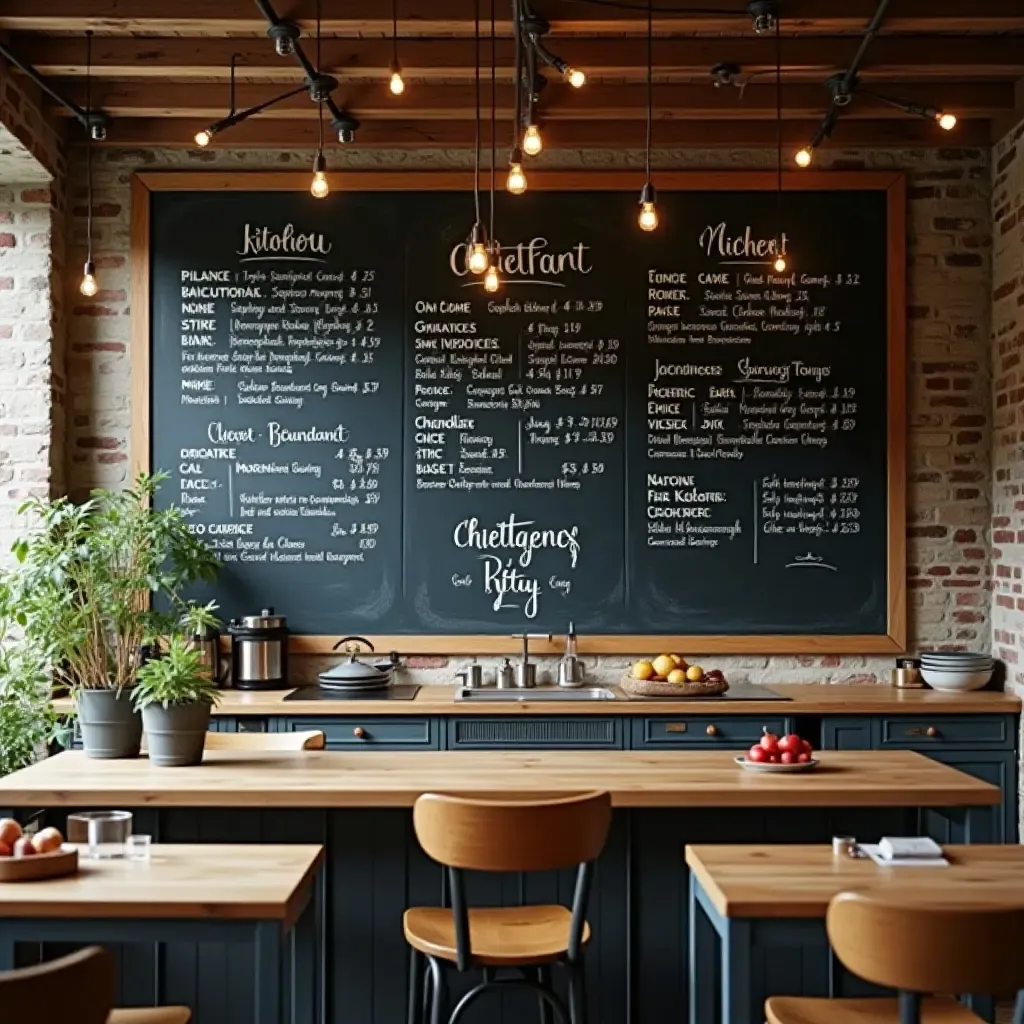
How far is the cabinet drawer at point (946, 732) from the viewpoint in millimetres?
5121

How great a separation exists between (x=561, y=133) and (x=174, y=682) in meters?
3.23

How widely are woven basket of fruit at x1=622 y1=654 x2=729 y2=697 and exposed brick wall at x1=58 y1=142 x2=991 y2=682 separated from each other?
1.36 feet

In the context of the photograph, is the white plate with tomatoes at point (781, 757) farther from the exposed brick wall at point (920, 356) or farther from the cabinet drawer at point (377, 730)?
the exposed brick wall at point (920, 356)

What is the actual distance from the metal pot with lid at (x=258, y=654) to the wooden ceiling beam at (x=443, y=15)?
2374 millimetres

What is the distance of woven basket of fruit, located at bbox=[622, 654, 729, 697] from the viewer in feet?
16.9

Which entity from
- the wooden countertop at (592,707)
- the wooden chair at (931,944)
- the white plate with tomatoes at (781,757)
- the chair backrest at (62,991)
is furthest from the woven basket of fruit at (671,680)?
the chair backrest at (62,991)

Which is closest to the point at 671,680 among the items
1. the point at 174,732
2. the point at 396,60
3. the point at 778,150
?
the point at 174,732

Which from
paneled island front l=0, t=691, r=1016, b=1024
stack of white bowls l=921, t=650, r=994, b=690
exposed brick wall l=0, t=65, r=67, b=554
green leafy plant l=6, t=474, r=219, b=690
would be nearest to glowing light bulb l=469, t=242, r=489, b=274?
paneled island front l=0, t=691, r=1016, b=1024

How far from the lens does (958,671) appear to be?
5379 millimetres

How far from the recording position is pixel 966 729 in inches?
204

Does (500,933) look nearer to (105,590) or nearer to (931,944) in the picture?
(931,944)

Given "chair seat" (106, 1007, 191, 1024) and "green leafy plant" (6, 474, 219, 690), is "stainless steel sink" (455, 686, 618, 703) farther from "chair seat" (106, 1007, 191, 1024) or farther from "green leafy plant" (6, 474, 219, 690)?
"chair seat" (106, 1007, 191, 1024)

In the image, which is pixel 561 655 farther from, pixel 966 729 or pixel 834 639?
pixel 966 729

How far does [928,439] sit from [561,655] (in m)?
1.91
